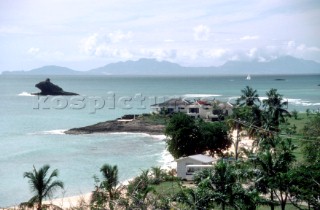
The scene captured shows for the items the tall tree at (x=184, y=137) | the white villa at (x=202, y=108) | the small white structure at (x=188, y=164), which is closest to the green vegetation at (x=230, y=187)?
the small white structure at (x=188, y=164)

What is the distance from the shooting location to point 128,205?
31.3ft

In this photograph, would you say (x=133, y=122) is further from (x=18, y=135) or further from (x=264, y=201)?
(x=264, y=201)

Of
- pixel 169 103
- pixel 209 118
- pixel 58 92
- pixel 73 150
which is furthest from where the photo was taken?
pixel 58 92

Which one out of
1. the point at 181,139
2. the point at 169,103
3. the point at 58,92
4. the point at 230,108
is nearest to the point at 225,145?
the point at 181,139

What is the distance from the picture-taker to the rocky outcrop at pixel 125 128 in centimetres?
4978

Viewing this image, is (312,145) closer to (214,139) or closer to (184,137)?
(214,139)

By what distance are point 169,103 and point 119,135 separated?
10800mm

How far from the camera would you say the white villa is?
2079 inches

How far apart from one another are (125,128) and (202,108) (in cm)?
975

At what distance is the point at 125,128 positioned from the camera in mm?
51188

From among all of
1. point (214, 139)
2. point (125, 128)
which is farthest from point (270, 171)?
point (125, 128)

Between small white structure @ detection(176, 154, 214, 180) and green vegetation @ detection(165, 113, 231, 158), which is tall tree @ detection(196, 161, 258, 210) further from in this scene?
green vegetation @ detection(165, 113, 231, 158)

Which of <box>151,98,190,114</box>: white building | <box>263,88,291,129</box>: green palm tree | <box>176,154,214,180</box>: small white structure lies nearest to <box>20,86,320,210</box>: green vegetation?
<box>176,154,214,180</box>: small white structure

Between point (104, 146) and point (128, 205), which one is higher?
point (128, 205)
